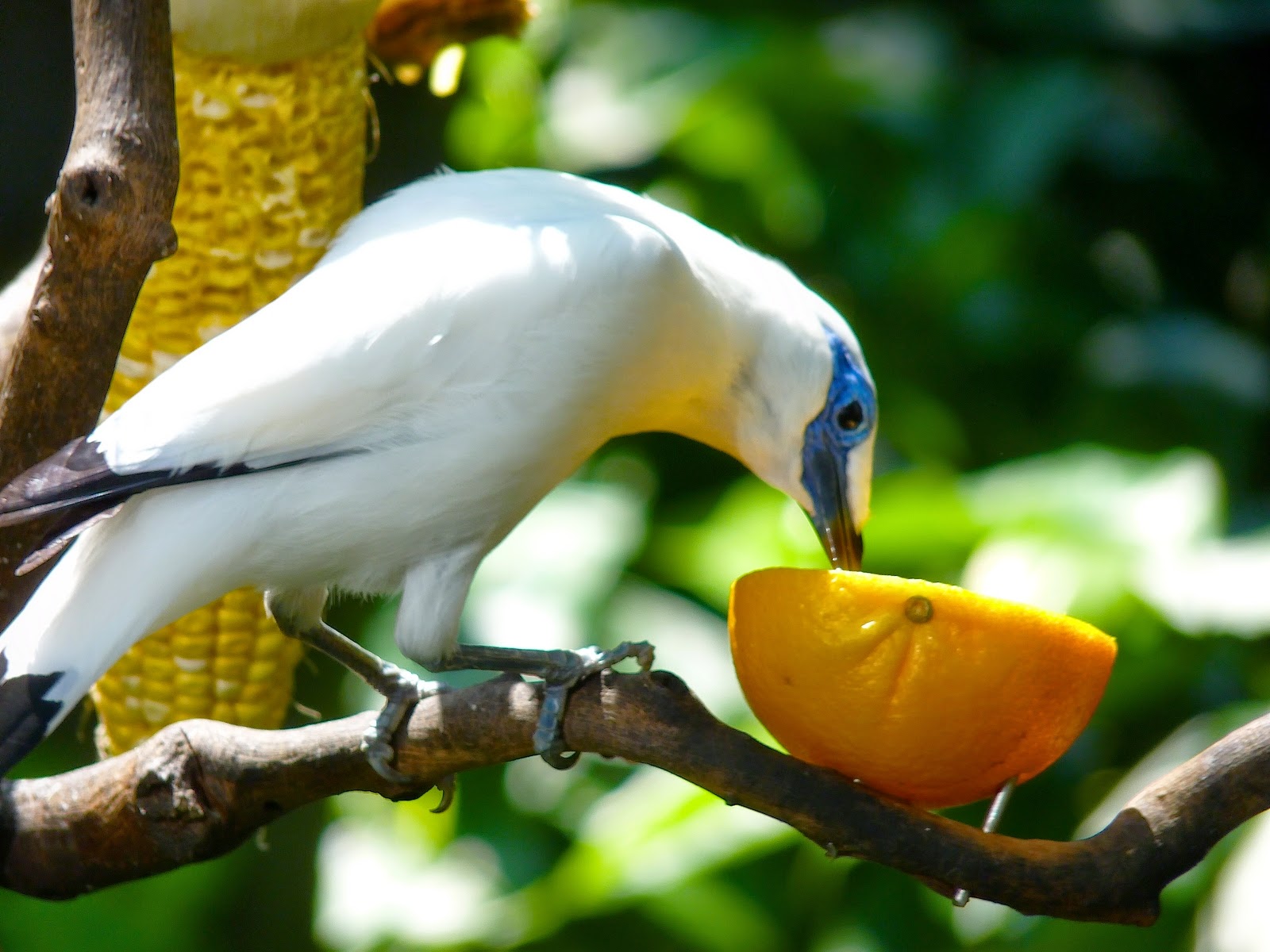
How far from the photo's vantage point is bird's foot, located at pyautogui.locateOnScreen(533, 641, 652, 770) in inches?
40.7

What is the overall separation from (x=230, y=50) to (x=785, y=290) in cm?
59

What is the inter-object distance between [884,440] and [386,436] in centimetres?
162

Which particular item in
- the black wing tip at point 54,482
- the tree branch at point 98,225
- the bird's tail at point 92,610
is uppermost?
the tree branch at point 98,225

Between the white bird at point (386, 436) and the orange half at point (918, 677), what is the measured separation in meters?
0.17

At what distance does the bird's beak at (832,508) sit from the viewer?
1384 mm

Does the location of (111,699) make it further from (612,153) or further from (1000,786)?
(612,153)

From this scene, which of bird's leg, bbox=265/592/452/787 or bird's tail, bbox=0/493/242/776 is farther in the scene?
bird's leg, bbox=265/592/452/787

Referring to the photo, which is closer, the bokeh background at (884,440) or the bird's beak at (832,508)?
the bird's beak at (832,508)

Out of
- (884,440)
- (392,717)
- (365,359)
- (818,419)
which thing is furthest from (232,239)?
(884,440)

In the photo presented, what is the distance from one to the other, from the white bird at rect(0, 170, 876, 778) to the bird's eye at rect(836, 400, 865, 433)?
0.16m

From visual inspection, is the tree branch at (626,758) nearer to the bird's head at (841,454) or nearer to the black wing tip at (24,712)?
the black wing tip at (24,712)

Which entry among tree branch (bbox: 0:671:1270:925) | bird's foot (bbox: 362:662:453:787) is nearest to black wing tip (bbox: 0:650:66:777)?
tree branch (bbox: 0:671:1270:925)

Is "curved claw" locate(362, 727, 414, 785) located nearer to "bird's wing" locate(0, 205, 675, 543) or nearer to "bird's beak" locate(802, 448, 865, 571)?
"bird's wing" locate(0, 205, 675, 543)

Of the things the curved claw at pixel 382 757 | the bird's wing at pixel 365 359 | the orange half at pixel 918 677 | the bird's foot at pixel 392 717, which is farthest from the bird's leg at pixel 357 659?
the orange half at pixel 918 677
